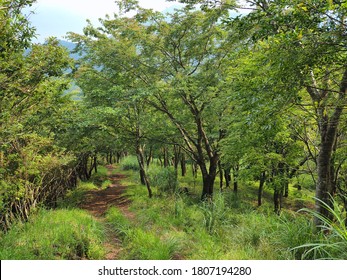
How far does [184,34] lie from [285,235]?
26.7ft

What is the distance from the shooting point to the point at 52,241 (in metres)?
5.79

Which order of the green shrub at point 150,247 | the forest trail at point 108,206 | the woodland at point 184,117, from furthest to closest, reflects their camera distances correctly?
the forest trail at point 108,206, the green shrub at point 150,247, the woodland at point 184,117

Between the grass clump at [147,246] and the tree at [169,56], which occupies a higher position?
the tree at [169,56]

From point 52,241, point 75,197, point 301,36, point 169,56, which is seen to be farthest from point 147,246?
point 75,197

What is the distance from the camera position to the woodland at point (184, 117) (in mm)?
4164

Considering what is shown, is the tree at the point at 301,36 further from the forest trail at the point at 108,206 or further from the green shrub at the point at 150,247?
the forest trail at the point at 108,206

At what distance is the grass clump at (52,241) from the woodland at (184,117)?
0.11 ft

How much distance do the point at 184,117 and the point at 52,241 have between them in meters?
8.43

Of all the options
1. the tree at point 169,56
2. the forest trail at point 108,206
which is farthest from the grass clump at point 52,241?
the tree at point 169,56

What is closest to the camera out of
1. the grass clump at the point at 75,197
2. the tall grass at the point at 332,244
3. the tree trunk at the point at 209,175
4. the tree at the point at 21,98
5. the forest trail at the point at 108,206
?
the tall grass at the point at 332,244

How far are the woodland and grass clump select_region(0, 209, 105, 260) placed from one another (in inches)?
1.3

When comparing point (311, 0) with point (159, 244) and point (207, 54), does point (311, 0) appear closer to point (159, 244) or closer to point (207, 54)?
point (159, 244)

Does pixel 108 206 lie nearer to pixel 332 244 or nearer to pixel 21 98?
pixel 21 98

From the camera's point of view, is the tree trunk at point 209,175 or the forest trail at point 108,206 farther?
the tree trunk at point 209,175
